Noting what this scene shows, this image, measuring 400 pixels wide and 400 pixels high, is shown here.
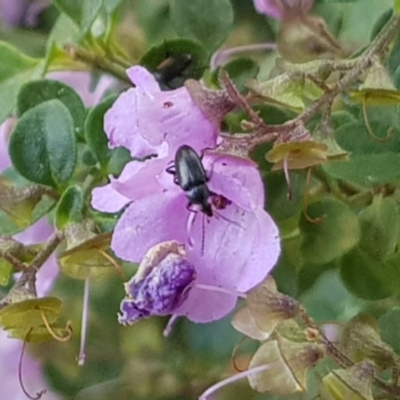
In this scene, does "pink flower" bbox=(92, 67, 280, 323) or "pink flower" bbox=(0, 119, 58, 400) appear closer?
"pink flower" bbox=(92, 67, 280, 323)

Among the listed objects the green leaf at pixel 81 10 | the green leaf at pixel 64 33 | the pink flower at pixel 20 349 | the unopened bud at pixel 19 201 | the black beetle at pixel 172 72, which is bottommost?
the pink flower at pixel 20 349

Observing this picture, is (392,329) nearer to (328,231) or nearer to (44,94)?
(328,231)

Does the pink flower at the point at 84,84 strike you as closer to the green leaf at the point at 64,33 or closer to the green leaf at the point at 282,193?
the green leaf at the point at 64,33

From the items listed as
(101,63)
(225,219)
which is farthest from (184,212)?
(101,63)

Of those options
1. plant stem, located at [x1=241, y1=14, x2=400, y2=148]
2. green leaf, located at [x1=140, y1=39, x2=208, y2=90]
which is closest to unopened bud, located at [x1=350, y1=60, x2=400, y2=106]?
plant stem, located at [x1=241, y1=14, x2=400, y2=148]

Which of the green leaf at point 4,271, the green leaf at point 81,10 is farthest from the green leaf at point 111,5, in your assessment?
the green leaf at point 4,271

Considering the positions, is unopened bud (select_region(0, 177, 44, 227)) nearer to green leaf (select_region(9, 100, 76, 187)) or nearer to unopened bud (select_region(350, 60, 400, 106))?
green leaf (select_region(9, 100, 76, 187))
